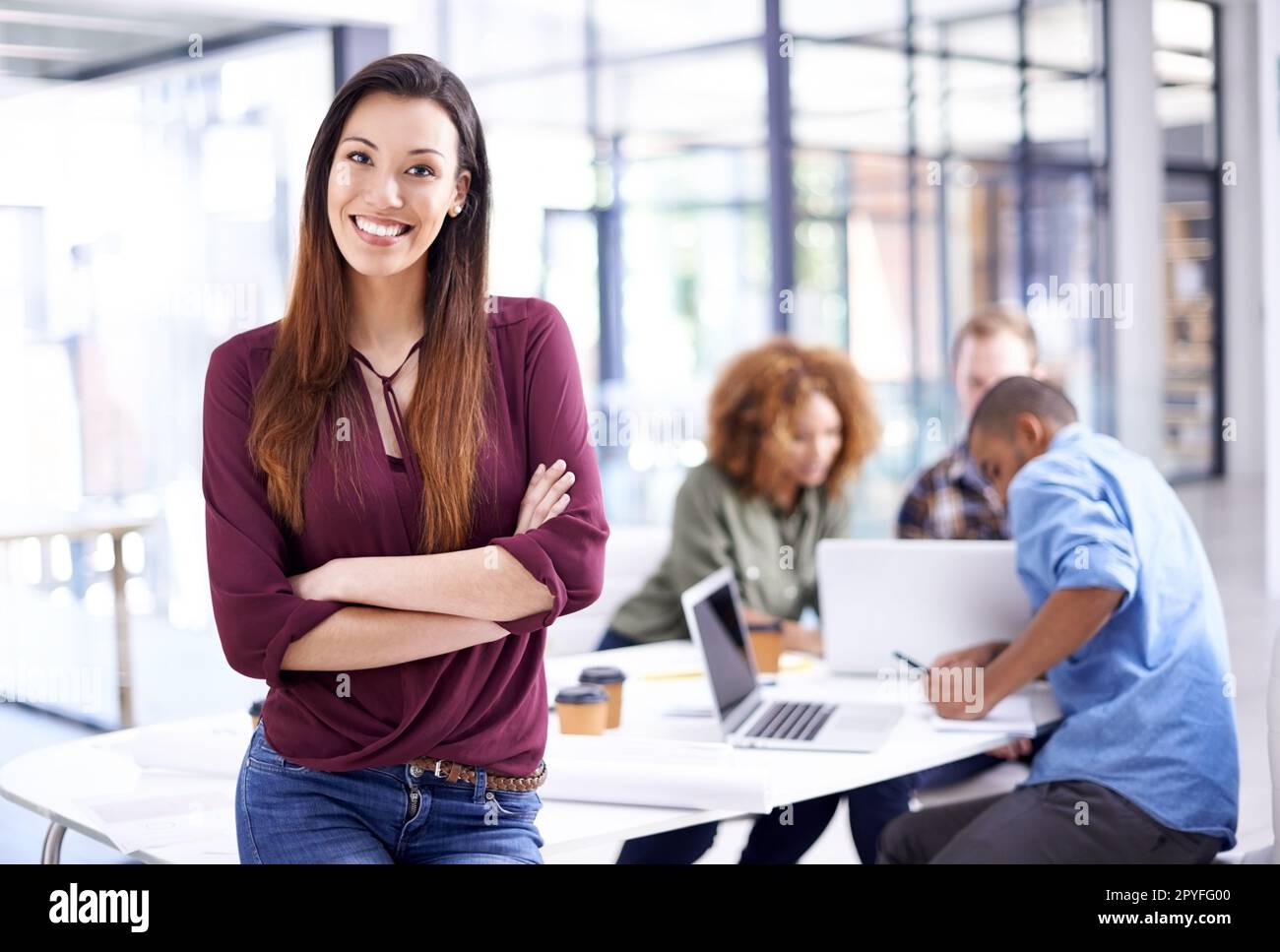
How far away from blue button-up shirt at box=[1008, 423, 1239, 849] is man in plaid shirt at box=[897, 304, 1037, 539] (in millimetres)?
886

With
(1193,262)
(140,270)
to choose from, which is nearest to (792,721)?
(140,270)

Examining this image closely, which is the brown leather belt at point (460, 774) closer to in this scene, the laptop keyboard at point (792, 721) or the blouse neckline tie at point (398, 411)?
the blouse neckline tie at point (398, 411)

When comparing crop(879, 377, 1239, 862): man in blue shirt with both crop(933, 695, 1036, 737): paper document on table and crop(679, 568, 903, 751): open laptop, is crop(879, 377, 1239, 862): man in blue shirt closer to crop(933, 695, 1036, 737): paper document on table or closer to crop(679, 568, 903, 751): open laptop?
crop(933, 695, 1036, 737): paper document on table

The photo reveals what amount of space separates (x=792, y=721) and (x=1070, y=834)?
0.53m

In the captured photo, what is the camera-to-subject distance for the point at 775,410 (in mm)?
3418

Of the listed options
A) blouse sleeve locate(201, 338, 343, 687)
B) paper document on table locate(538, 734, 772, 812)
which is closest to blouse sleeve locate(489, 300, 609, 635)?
blouse sleeve locate(201, 338, 343, 687)

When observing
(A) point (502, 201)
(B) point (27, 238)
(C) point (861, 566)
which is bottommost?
(C) point (861, 566)

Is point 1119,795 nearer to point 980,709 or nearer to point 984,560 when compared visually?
point 980,709

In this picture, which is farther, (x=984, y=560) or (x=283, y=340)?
(x=984, y=560)

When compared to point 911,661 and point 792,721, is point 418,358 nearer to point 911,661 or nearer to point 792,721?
point 792,721

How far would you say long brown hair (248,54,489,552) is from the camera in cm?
175
